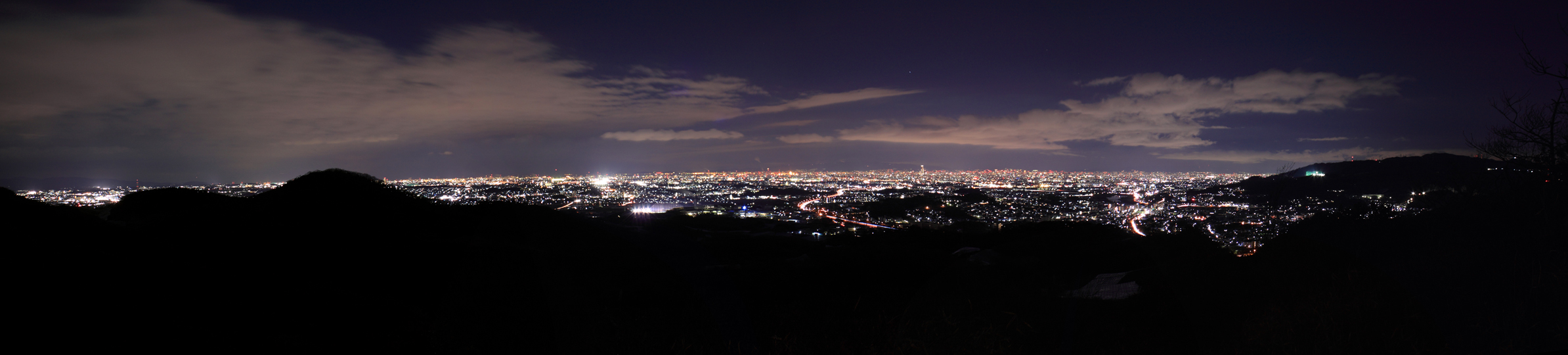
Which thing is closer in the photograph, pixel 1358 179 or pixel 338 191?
pixel 338 191

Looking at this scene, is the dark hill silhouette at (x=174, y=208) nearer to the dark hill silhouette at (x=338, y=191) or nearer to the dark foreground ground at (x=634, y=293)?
the dark foreground ground at (x=634, y=293)

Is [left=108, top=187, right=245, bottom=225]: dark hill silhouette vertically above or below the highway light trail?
above

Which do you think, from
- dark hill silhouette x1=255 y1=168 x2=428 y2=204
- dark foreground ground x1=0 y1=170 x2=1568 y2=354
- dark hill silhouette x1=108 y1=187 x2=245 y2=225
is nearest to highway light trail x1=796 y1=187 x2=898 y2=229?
dark foreground ground x1=0 y1=170 x2=1568 y2=354

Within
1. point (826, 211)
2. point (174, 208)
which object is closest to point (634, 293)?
point (174, 208)

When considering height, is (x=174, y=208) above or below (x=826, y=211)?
above

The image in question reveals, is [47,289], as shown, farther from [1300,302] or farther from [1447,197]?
[1447,197]

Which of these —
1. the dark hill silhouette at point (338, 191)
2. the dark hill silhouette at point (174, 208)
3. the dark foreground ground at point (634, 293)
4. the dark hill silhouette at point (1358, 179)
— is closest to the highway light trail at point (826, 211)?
the dark foreground ground at point (634, 293)

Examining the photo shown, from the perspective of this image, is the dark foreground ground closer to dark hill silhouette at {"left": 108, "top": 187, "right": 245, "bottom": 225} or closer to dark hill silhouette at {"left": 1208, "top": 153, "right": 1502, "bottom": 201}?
dark hill silhouette at {"left": 108, "top": 187, "right": 245, "bottom": 225}

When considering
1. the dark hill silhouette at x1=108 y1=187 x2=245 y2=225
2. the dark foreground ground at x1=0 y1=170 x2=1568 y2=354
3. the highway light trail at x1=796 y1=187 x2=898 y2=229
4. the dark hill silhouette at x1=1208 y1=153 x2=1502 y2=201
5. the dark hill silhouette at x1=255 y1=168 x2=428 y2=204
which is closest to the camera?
the dark foreground ground at x1=0 y1=170 x2=1568 y2=354

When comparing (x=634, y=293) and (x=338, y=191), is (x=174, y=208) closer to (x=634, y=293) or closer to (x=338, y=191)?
(x=338, y=191)
